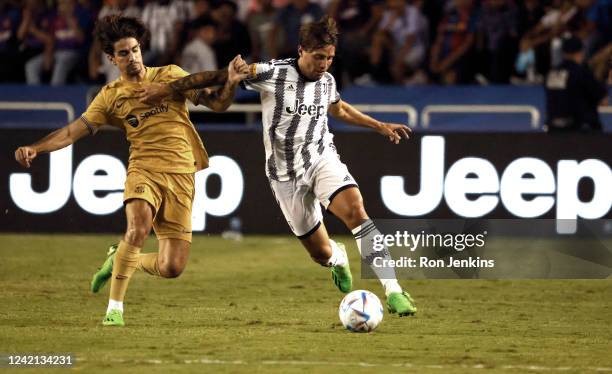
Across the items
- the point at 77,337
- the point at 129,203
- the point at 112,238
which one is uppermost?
the point at 129,203

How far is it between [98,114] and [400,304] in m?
2.72

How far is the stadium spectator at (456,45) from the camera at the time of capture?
18.4m

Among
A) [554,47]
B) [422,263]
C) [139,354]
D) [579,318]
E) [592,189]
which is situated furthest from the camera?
[554,47]

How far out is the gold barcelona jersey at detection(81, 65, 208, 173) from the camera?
9758 mm

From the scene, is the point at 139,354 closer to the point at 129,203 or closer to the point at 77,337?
the point at 77,337

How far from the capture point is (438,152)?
15859 millimetres

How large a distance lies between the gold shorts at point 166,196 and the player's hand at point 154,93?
56 centimetres

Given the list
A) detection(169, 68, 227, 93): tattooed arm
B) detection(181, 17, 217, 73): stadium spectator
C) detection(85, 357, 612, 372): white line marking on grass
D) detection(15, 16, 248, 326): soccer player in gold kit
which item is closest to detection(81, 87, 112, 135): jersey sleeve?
detection(15, 16, 248, 326): soccer player in gold kit

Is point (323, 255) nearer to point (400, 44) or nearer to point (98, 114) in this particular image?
point (98, 114)

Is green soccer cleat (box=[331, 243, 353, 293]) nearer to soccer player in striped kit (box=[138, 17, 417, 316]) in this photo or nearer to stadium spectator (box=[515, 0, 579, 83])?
soccer player in striped kit (box=[138, 17, 417, 316])

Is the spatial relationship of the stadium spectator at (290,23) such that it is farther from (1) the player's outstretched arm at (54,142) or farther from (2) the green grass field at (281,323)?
(1) the player's outstretched arm at (54,142)

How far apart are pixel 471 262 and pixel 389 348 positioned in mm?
4746

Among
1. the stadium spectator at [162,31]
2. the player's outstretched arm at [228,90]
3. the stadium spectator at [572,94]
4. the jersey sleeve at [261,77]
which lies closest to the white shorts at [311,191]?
the jersey sleeve at [261,77]

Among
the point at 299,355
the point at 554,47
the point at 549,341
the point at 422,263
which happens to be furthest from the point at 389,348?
the point at 554,47
